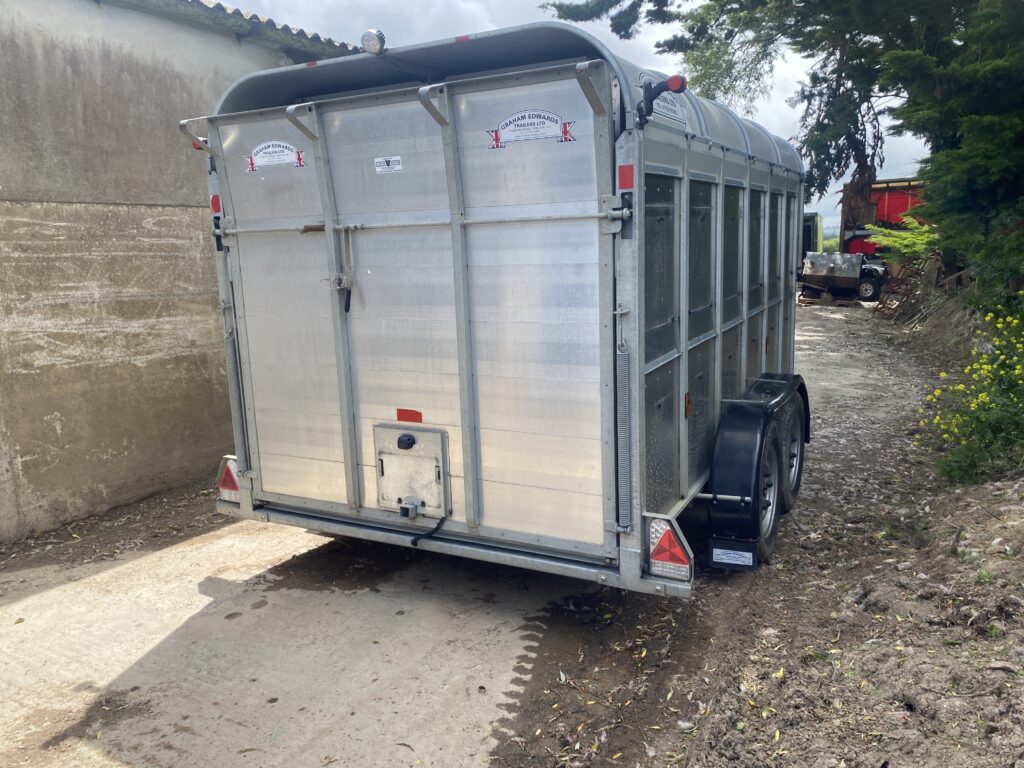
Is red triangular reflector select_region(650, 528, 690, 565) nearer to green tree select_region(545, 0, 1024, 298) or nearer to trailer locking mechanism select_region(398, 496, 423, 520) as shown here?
trailer locking mechanism select_region(398, 496, 423, 520)

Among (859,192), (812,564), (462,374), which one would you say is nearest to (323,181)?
(462,374)

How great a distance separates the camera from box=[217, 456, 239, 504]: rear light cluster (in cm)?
563

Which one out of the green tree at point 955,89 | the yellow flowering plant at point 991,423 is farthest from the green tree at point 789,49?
the yellow flowering plant at point 991,423

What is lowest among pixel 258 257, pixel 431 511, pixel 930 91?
pixel 431 511

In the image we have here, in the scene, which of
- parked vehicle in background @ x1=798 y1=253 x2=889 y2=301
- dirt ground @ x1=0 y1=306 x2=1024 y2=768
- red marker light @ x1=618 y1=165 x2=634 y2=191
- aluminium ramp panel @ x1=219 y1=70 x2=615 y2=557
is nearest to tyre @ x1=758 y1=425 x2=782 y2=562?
dirt ground @ x1=0 y1=306 x2=1024 y2=768

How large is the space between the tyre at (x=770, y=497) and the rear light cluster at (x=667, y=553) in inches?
51.6

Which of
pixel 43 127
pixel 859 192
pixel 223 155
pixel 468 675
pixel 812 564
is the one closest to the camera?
pixel 468 675

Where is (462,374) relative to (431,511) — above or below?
above

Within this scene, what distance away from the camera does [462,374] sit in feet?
15.4

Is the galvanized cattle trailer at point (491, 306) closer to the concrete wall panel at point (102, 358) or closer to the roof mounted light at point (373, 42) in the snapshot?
the roof mounted light at point (373, 42)

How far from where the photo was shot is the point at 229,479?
18.6ft

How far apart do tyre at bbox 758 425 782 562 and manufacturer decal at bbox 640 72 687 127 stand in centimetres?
216

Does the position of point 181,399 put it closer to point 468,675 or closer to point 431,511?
point 431,511

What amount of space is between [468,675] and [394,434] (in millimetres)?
1443
